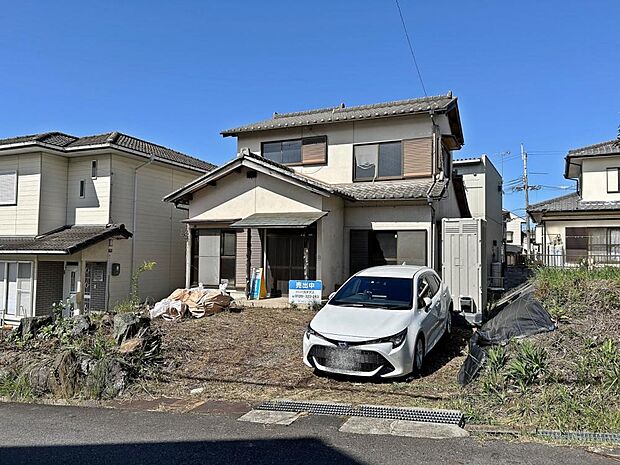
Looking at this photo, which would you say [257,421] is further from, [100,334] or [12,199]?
[12,199]

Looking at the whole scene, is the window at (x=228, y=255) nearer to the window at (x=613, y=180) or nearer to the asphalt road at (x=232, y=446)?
the asphalt road at (x=232, y=446)

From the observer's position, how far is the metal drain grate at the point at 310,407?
18.4 ft

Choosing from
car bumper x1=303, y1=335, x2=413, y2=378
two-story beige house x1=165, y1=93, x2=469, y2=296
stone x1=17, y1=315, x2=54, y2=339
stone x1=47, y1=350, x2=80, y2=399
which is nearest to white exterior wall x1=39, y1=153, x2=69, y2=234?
two-story beige house x1=165, y1=93, x2=469, y2=296

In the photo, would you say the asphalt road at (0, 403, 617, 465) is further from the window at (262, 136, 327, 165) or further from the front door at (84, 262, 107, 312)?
the window at (262, 136, 327, 165)

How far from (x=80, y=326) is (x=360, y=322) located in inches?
220

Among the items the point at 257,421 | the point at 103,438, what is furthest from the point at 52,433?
the point at 257,421

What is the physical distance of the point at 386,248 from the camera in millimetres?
14711

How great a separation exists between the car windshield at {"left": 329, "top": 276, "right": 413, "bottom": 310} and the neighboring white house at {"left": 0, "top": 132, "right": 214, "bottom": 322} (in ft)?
Answer: 33.7

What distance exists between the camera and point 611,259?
21.7 meters

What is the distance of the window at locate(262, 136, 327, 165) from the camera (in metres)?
16.6

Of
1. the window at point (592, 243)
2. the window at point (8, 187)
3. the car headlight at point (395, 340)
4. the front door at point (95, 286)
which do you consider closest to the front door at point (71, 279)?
the front door at point (95, 286)

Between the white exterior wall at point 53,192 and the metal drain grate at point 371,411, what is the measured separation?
555 inches

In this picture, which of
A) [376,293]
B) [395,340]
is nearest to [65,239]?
[376,293]

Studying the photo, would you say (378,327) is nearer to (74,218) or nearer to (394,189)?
(394,189)
